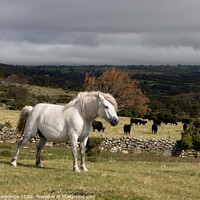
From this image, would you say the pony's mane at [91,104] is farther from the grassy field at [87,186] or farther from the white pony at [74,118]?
the grassy field at [87,186]

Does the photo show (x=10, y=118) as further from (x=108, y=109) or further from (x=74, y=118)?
(x=108, y=109)

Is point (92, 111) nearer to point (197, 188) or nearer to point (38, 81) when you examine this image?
point (197, 188)

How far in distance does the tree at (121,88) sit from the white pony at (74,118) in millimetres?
56060

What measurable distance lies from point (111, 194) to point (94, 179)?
2101 mm

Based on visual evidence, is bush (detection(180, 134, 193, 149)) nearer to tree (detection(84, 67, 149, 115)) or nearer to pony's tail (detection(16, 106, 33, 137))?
pony's tail (detection(16, 106, 33, 137))

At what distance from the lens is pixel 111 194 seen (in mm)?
9453

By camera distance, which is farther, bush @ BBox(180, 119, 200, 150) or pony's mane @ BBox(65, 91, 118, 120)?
bush @ BBox(180, 119, 200, 150)

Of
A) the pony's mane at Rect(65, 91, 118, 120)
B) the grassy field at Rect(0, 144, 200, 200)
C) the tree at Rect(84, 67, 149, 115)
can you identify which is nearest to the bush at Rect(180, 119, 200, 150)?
the grassy field at Rect(0, 144, 200, 200)

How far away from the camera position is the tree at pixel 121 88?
231ft

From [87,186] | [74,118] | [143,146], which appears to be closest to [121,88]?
[143,146]

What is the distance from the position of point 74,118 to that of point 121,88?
59438 millimetres

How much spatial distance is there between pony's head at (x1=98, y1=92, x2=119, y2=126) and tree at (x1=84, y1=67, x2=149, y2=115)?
56478 mm

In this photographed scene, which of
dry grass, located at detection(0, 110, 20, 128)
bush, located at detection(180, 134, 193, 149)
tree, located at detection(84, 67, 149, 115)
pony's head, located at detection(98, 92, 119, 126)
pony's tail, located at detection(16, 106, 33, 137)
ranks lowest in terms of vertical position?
dry grass, located at detection(0, 110, 20, 128)

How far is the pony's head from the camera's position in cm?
1234
